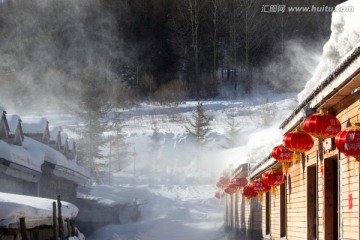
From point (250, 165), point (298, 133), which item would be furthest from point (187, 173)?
point (298, 133)

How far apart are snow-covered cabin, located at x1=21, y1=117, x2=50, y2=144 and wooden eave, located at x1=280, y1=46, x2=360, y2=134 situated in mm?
17850

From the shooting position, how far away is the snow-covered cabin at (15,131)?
20.3m

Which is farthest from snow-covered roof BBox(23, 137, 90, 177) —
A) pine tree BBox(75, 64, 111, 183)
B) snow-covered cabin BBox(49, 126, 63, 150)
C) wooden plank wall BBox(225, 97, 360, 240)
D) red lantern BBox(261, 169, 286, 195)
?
pine tree BBox(75, 64, 111, 183)

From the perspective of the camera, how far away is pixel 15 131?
808 inches

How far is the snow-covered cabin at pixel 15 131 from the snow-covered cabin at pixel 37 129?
3.68 metres

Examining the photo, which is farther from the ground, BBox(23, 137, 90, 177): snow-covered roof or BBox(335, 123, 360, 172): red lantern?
BBox(23, 137, 90, 177): snow-covered roof

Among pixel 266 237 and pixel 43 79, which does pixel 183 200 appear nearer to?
pixel 266 237

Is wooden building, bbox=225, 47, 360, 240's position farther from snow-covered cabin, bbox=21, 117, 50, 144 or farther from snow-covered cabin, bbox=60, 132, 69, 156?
snow-covered cabin, bbox=60, 132, 69, 156

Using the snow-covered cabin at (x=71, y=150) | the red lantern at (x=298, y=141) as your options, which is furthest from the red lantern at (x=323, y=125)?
the snow-covered cabin at (x=71, y=150)

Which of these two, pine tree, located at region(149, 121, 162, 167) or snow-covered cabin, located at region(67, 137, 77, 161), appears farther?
pine tree, located at region(149, 121, 162, 167)

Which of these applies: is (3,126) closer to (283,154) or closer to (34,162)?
(34,162)

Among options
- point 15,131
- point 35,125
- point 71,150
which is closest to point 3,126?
point 15,131

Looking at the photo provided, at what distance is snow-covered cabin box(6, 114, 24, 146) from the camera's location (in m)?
20.3

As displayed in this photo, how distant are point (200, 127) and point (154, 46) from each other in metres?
27.6
